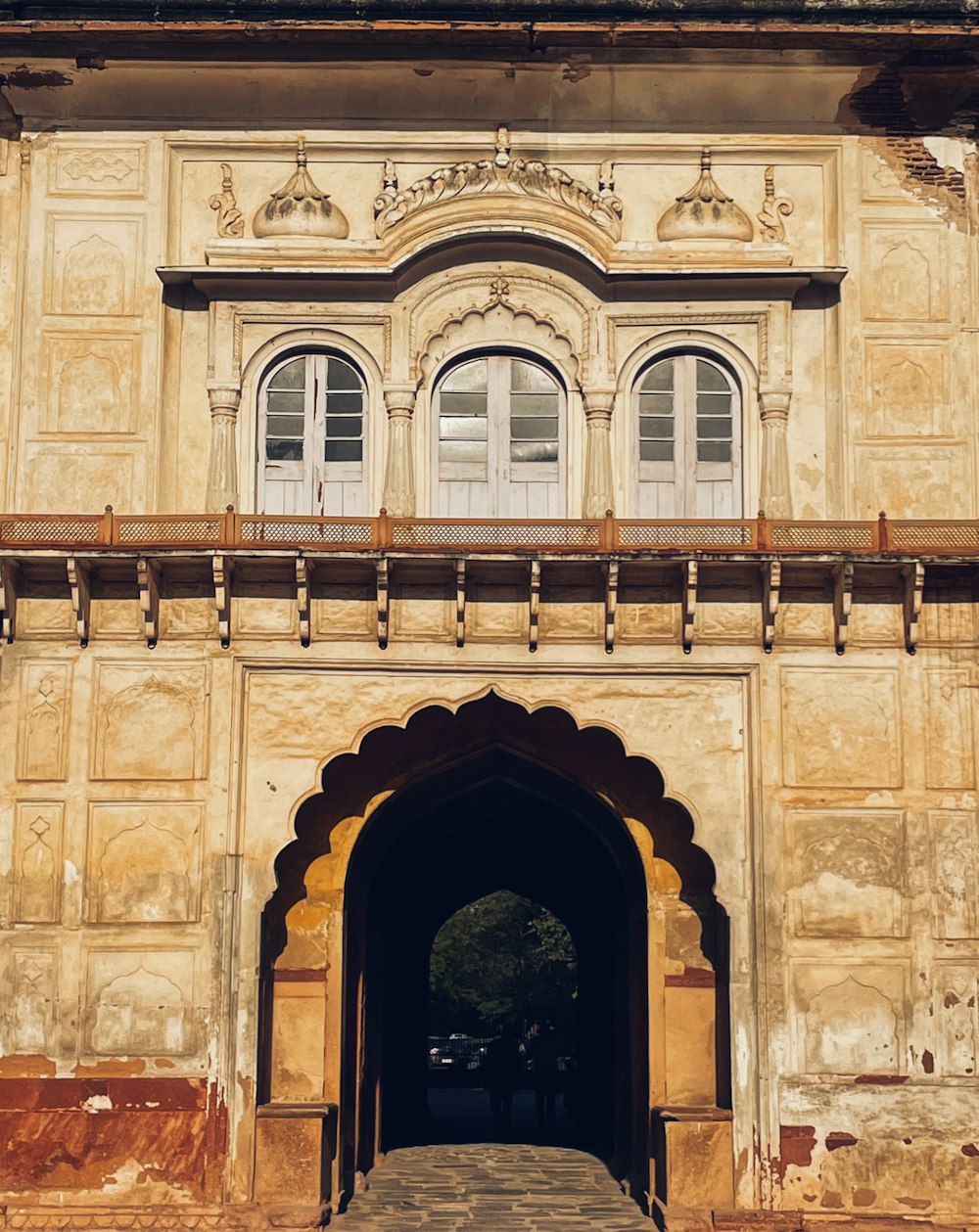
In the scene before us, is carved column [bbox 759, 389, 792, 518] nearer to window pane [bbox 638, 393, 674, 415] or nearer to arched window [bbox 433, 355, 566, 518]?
window pane [bbox 638, 393, 674, 415]

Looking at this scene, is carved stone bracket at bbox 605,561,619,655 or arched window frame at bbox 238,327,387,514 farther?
arched window frame at bbox 238,327,387,514

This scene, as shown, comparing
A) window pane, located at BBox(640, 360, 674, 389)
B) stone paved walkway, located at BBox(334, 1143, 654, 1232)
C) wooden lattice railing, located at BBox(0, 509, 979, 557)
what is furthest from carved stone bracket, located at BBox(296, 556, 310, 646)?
stone paved walkway, located at BBox(334, 1143, 654, 1232)

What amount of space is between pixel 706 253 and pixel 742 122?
1447 mm

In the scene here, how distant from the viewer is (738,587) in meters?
19.0

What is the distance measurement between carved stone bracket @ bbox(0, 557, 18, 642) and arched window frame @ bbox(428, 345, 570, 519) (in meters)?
3.86

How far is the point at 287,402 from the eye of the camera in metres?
19.9

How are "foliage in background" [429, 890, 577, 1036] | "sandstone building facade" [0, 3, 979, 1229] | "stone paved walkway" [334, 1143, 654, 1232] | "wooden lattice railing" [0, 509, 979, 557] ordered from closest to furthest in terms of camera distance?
1. "sandstone building facade" [0, 3, 979, 1229]
2. "wooden lattice railing" [0, 509, 979, 557]
3. "stone paved walkway" [334, 1143, 654, 1232]
4. "foliage in background" [429, 890, 577, 1036]

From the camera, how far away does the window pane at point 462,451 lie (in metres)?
19.8

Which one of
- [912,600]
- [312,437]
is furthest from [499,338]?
[912,600]

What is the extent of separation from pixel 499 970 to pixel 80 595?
29.7m

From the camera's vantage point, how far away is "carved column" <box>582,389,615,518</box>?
19.4m

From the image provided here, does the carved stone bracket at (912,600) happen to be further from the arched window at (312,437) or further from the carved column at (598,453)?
the arched window at (312,437)

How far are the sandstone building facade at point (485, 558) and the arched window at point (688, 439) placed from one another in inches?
1.8

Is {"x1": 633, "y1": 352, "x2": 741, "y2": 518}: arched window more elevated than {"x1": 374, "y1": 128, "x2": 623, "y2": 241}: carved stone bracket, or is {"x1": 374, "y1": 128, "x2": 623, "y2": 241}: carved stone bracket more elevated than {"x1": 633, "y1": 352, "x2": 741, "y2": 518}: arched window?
{"x1": 374, "y1": 128, "x2": 623, "y2": 241}: carved stone bracket
